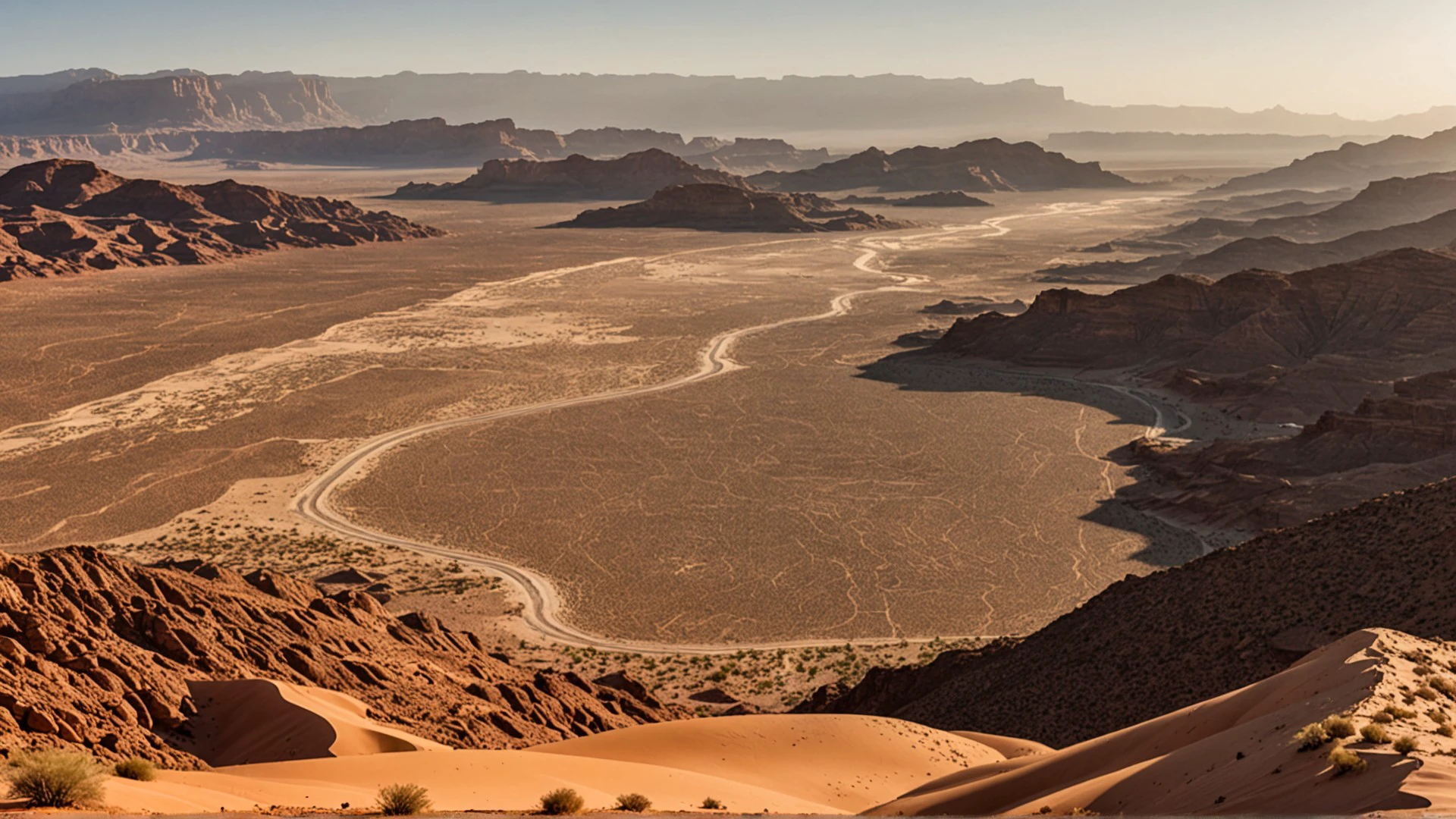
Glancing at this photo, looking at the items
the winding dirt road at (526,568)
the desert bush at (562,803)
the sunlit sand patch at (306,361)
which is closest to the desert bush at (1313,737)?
the desert bush at (562,803)

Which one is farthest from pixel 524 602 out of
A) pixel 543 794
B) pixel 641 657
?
pixel 543 794

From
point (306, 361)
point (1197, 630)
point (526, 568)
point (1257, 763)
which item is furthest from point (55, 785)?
point (306, 361)

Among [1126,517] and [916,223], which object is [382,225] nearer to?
[916,223]

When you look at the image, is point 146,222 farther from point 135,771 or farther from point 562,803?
point 562,803

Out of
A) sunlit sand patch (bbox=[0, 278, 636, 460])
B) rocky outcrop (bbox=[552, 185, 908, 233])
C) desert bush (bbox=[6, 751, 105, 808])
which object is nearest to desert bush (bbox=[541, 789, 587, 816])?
desert bush (bbox=[6, 751, 105, 808])

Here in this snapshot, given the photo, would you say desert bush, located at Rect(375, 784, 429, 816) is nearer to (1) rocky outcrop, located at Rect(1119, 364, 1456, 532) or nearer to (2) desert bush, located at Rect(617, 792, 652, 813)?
(2) desert bush, located at Rect(617, 792, 652, 813)

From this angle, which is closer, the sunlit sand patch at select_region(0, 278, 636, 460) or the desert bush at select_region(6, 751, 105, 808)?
the desert bush at select_region(6, 751, 105, 808)

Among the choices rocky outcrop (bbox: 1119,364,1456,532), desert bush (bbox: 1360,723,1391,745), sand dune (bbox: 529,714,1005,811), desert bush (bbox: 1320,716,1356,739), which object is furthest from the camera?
rocky outcrop (bbox: 1119,364,1456,532)
